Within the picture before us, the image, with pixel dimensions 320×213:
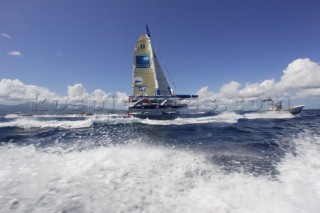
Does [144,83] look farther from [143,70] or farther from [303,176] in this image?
[303,176]

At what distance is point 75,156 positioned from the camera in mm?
8469

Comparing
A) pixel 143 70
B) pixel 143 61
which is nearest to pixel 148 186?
pixel 143 70

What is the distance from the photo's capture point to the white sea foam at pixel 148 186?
4355 millimetres

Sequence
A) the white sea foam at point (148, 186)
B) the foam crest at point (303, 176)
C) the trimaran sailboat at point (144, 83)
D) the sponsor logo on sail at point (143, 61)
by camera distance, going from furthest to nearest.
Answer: the sponsor logo on sail at point (143, 61), the trimaran sailboat at point (144, 83), the foam crest at point (303, 176), the white sea foam at point (148, 186)

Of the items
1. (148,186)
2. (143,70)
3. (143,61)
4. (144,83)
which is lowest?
(148,186)

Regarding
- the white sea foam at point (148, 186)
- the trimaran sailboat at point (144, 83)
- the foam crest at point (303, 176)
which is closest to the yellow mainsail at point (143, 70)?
the trimaran sailboat at point (144, 83)

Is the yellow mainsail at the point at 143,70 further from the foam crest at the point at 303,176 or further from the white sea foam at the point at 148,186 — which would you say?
the white sea foam at the point at 148,186

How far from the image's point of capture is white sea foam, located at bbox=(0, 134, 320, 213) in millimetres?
4355

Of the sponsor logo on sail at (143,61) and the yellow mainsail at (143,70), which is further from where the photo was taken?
the sponsor logo on sail at (143,61)

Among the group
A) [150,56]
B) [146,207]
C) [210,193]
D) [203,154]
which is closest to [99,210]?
[146,207]

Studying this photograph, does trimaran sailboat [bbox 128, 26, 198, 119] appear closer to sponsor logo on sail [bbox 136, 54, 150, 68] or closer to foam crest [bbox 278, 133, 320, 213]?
sponsor logo on sail [bbox 136, 54, 150, 68]

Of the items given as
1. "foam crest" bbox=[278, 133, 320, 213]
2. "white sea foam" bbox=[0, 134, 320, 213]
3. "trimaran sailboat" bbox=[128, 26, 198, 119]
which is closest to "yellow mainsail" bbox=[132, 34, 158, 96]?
"trimaran sailboat" bbox=[128, 26, 198, 119]

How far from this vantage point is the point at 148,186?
18.0ft

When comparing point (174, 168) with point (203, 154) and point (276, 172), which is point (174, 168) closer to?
point (203, 154)
